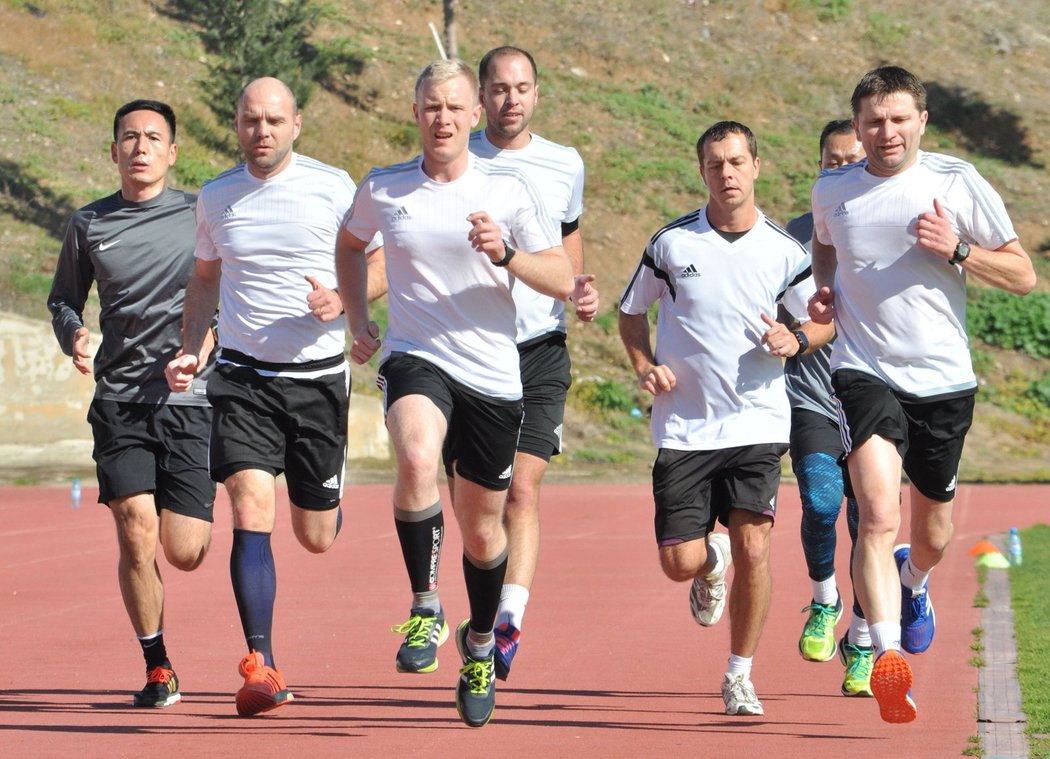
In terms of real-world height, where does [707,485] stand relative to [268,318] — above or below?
below

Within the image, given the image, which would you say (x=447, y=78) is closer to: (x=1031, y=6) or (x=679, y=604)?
(x=679, y=604)

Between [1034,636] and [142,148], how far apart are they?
5.70 m

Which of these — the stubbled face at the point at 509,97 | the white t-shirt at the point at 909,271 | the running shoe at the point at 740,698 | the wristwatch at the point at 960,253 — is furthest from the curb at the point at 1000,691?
the stubbled face at the point at 509,97

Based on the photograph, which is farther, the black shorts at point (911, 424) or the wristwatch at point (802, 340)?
the wristwatch at point (802, 340)

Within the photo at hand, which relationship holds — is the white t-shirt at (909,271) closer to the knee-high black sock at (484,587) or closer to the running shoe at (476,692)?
the knee-high black sock at (484,587)

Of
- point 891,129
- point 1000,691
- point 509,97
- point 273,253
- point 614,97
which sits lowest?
point 1000,691

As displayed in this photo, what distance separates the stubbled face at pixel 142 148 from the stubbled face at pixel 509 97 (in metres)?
1.52

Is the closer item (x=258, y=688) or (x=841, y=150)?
(x=258, y=688)

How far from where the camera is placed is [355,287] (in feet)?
24.2

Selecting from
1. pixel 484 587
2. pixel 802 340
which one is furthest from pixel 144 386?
pixel 802 340

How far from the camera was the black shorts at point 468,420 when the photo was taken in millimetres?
6906

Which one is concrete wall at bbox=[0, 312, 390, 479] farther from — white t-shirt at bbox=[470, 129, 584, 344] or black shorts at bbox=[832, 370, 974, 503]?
black shorts at bbox=[832, 370, 974, 503]

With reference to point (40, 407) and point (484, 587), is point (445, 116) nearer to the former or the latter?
point (484, 587)

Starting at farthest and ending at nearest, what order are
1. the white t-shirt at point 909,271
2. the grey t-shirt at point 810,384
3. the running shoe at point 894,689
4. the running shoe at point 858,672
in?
the grey t-shirt at point 810,384 → the running shoe at point 858,672 → the white t-shirt at point 909,271 → the running shoe at point 894,689
